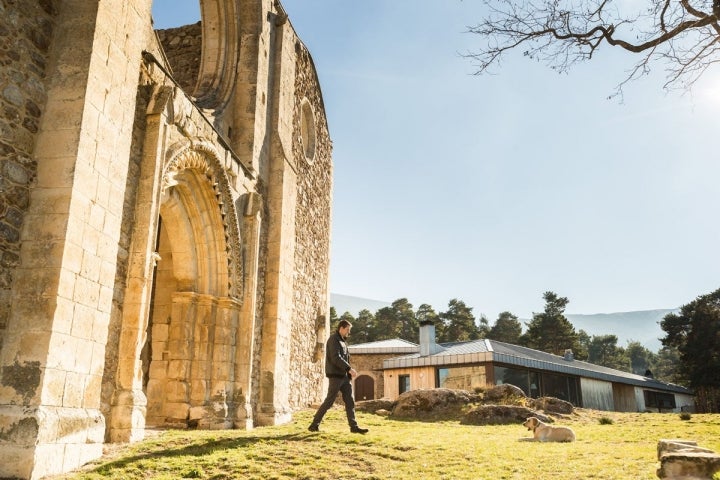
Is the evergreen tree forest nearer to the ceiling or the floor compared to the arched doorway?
nearer to the ceiling

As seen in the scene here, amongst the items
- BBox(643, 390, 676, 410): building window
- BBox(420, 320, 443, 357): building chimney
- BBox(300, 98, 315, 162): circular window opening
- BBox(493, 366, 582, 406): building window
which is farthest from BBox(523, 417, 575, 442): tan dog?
BBox(643, 390, 676, 410): building window

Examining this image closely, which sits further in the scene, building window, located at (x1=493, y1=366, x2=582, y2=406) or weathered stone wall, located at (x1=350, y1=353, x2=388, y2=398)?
weathered stone wall, located at (x1=350, y1=353, x2=388, y2=398)

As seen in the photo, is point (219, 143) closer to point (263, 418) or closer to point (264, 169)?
point (264, 169)

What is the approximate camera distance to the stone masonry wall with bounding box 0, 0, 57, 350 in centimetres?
496

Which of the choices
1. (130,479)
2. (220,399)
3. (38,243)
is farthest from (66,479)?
(220,399)

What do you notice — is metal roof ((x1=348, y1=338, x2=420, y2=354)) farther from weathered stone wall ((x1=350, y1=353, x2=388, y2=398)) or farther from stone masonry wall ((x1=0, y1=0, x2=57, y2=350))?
stone masonry wall ((x1=0, y1=0, x2=57, y2=350))

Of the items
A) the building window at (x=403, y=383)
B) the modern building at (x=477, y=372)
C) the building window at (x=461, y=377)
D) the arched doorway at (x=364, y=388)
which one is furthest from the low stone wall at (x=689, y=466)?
the arched doorway at (x=364, y=388)

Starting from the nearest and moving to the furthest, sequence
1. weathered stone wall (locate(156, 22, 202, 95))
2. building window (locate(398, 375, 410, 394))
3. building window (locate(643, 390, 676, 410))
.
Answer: weathered stone wall (locate(156, 22, 202, 95))
building window (locate(398, 375, 410, 394))
building window (locate(643, 390, 676, 410))

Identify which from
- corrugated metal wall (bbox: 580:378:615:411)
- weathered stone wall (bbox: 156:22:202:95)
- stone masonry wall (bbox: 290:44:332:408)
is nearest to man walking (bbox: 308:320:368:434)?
stone masonry wall (bbox: 290:44:332:408)

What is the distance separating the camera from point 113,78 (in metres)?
5.96

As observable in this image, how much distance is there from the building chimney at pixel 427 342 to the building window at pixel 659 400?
19564 mm

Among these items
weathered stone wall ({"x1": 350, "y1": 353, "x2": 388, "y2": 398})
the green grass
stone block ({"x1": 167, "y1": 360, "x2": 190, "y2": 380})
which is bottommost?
the green grass

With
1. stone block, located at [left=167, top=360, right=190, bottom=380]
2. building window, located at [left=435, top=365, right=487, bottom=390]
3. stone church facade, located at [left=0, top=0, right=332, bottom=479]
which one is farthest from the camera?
building window, located at [left=435, top=365, right=487, bottom=390]

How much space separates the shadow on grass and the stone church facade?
0.91 feet
